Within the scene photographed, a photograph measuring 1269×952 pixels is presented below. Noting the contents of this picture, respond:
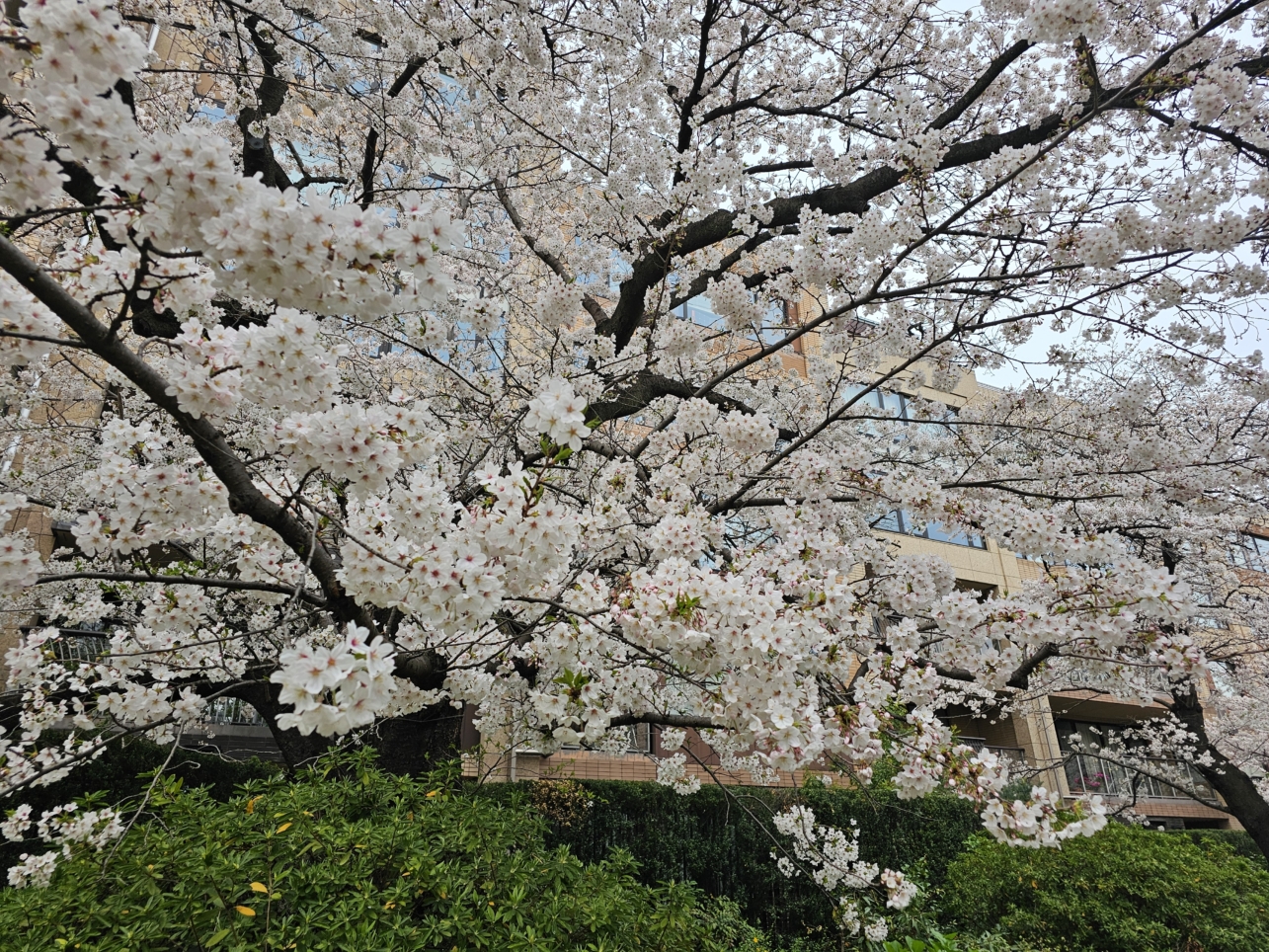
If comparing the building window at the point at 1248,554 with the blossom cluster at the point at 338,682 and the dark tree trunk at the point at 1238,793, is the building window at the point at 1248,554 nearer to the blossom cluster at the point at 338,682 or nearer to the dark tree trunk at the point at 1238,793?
the dark tree trunk at the point at 1238,793

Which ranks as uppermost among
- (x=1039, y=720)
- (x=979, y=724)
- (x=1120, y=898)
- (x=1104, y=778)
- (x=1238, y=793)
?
(x=1120, y=898)

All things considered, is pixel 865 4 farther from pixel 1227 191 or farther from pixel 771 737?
pixel 771 737

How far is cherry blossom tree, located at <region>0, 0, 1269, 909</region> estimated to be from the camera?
6.39 feet

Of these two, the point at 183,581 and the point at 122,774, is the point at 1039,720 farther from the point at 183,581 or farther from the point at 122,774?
the point at 183,581

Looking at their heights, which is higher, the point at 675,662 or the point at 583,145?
the point at 583,145

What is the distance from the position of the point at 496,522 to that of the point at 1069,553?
3677 millimetres

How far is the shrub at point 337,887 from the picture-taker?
2074mm

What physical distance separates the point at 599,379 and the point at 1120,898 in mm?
6108

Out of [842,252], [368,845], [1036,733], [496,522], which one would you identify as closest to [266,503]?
[496,522]

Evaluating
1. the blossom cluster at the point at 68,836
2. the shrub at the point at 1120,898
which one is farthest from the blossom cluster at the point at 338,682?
the shrub at the point at 1120,898

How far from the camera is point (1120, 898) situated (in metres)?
5.50

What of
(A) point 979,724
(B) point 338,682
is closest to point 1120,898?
(B) point 338,682

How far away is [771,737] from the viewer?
8.46ft

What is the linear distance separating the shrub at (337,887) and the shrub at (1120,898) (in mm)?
4480
